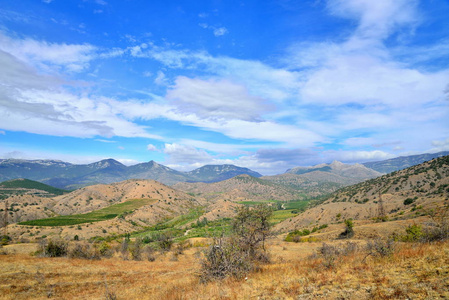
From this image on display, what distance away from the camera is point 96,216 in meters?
128

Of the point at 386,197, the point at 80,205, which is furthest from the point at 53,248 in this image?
the point at 80,205

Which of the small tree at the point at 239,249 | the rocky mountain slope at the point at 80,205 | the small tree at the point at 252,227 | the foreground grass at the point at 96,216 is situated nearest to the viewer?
the small tree at the point at 239,249

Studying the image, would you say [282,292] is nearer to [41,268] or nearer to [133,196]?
[41,268]

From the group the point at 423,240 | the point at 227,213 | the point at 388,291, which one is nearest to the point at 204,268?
the point at 388,291

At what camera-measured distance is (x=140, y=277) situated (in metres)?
24.0

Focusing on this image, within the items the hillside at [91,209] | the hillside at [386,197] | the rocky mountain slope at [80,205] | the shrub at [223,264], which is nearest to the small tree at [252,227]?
the shrub at [223,264]

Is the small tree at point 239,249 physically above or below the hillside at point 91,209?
above

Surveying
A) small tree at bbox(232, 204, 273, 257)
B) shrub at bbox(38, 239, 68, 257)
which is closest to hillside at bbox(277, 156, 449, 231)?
small tree at bbox(232, 204, 273, 257)

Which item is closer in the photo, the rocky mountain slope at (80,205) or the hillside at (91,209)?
the hillside at (91,209)

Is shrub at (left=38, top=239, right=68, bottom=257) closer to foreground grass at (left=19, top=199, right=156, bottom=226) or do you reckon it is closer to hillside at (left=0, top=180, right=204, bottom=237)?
hillside at (left=0, top=180, right=204, bottom=237)

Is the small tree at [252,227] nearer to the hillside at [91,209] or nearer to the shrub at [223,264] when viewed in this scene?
the shrub at [223,264]

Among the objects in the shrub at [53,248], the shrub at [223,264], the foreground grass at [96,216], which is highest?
the shrub at [223,264]

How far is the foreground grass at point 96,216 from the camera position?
105181 mm

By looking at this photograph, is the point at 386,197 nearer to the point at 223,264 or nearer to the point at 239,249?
the point at 239,249
